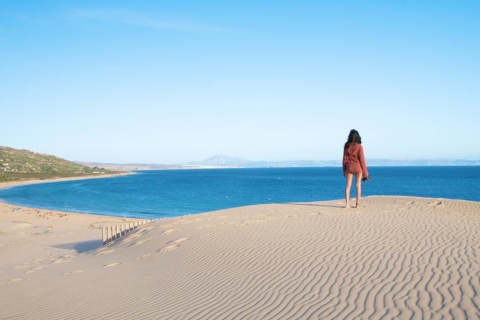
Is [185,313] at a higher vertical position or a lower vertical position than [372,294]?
lower

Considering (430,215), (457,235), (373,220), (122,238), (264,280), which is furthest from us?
(122,238)

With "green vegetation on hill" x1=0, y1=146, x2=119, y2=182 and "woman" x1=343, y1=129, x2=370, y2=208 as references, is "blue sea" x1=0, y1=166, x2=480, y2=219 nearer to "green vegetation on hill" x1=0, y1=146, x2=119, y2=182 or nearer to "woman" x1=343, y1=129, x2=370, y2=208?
"woman" x1=343, y1=129, x2=370, y2=208

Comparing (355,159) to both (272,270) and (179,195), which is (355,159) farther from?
(179,195)

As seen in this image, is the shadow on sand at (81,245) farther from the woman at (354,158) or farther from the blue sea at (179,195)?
the blue sea at (179,195)

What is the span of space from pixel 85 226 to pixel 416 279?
20550mm

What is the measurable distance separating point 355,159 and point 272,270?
7022mm

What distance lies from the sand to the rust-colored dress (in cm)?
140

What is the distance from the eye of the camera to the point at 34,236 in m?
19.2

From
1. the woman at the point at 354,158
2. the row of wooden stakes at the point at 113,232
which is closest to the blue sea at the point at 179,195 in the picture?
the row of wooden stakes at the point at 113,232

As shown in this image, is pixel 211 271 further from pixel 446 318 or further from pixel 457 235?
pixel 457 235

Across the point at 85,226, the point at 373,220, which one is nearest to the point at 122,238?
the point at 373,220

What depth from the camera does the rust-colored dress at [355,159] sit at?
1388 cm

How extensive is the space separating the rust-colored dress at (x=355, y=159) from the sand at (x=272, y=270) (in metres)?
1.40

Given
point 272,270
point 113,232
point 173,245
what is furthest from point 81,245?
point 272,270
